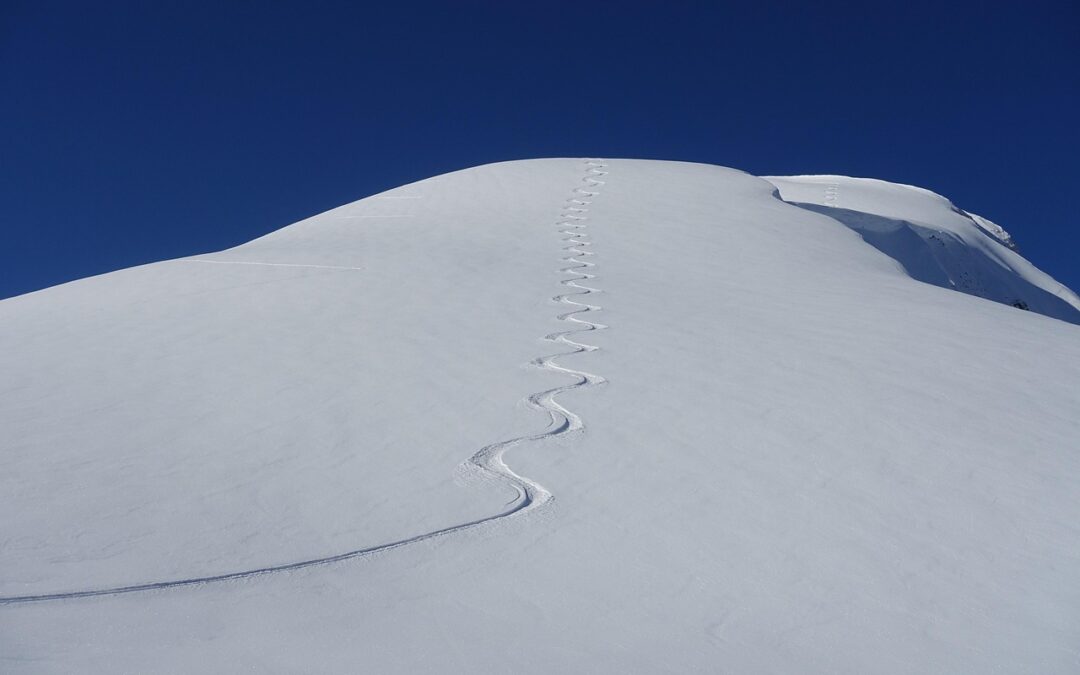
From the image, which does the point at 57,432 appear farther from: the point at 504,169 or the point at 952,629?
the point at 504,169

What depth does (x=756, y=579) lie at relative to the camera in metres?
2.98

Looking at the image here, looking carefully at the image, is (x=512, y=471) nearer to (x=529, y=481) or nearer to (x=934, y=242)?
(x=529, y=481)

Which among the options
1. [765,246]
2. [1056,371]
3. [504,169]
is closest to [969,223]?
[504,169]

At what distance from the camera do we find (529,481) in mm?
3768

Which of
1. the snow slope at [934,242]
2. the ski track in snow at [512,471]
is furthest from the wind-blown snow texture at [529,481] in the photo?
the snow slope at [934,242]

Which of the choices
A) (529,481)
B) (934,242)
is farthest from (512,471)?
(934,242)

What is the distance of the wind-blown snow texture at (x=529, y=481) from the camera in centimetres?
260

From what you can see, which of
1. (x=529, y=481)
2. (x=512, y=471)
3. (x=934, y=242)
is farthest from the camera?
(x=934, y=242)

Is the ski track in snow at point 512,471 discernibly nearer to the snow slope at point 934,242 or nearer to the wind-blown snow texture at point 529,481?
the wind-blown snow texture at point 529,481

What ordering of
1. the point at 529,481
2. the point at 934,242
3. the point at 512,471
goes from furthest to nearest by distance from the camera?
the point at 934,242 < the point at 512,471 < the point at 529,481

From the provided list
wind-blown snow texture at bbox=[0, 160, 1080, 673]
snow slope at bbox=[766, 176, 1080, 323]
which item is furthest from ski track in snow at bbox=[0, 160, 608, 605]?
snow slope at bbox=[766, 176, 1080, 323]

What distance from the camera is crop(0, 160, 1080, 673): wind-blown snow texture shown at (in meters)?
2.60

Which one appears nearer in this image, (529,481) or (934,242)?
(529,481)

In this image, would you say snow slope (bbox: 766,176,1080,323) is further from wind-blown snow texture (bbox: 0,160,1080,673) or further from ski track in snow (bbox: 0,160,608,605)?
wind-blown snow texture (bbox: 0,160,1080,673)
